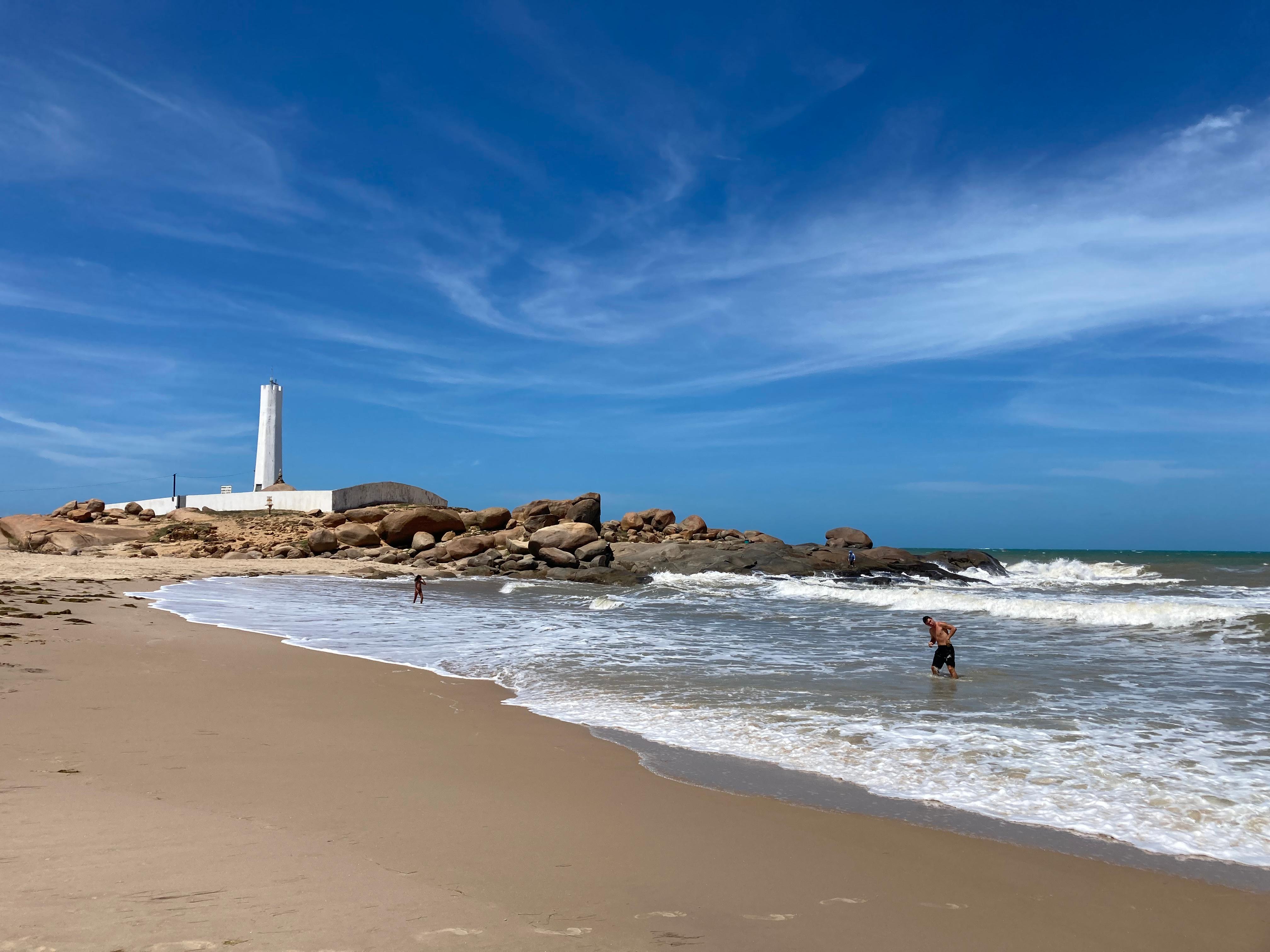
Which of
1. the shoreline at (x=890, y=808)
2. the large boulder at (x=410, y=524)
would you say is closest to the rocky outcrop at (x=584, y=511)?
the large boulder at (x=410, y=524)

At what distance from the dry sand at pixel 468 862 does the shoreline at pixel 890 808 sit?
133 millimetres

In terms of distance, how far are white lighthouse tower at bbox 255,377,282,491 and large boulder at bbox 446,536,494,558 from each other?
2968 centimetres

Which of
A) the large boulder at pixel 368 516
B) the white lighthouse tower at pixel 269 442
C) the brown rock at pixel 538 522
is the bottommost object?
the brown rock at pixel 538 522

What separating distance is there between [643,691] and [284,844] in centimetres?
558

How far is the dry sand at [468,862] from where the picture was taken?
9.63ft

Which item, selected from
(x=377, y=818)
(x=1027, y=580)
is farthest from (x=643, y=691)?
(x=1027, y=580)

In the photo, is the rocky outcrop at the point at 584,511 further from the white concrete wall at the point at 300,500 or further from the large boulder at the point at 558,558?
the white concrete wall at the point at 300,500

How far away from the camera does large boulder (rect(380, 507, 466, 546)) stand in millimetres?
37438

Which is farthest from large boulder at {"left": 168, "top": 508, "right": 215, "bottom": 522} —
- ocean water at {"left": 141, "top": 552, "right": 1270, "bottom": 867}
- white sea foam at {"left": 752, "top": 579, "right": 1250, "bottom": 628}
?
white sea foam at {"left": 752, "top": 579, "right": 1250, "bottom": 628}

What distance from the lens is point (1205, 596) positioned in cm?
2728

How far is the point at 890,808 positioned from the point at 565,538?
2839 cm

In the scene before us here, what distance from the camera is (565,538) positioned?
33.0 m

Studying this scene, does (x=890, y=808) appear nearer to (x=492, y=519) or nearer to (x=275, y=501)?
(x=492, y=519)

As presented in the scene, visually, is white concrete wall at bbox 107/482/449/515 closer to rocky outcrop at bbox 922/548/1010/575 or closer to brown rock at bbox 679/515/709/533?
brown rock at bbox 679/515/709/533
